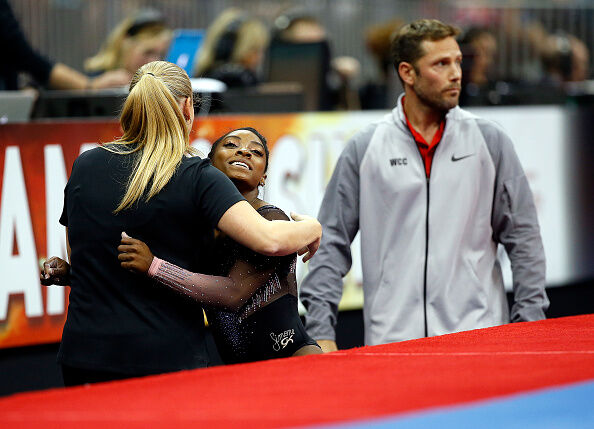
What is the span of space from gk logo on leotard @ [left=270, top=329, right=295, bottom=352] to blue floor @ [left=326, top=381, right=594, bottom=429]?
1177 millimetres

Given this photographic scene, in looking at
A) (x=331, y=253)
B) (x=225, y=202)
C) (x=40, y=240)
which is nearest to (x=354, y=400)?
(x=225, y=202)

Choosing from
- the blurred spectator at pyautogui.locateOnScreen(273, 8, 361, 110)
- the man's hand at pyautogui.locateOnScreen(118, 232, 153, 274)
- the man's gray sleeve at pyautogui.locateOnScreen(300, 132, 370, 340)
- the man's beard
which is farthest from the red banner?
the blurred spectator at pyautogui.locateOnScreen(273, 8, 361, 110)

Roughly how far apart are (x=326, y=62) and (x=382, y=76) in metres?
1.21

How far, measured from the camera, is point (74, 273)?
3.21 m

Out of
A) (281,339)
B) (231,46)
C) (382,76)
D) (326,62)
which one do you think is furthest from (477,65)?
(281,339)

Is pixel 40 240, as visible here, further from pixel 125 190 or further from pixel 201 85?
pixel 125 190

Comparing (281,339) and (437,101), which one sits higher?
(437,101)

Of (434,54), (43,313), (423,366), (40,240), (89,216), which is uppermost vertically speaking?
(434,54)

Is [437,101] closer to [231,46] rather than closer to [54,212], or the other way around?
[54,212]

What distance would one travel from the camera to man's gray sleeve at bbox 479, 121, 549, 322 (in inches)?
174

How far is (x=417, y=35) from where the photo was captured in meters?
4.64

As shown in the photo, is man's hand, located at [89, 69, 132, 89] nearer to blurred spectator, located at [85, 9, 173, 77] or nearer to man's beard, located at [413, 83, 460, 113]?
blurred spectator, located at [85, 9, 173, 77]

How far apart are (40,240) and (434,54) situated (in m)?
2.62

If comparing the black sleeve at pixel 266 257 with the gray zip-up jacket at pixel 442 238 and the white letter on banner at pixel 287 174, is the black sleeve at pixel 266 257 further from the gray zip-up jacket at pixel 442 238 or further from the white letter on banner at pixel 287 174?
the white letter on banner at pixel 287 174
